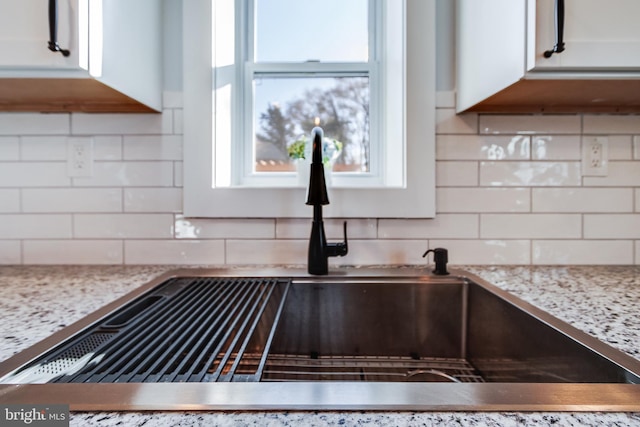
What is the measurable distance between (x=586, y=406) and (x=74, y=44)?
1.06 metres

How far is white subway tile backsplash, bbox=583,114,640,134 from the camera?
1.08 metres

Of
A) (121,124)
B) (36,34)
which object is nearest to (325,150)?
(121,124)

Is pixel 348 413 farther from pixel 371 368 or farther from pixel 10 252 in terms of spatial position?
pixel 10 252

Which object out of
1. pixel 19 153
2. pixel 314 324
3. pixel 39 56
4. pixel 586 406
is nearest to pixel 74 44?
pixel 39 56

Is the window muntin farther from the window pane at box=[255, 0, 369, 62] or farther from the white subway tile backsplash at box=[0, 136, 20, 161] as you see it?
the white subway tile backsplash at box=[0, 136, 20, 161]

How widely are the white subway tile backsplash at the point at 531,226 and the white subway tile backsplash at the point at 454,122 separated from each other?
0.28 metres

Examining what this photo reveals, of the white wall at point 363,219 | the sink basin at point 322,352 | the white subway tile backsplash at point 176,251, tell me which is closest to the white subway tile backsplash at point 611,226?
the white wall at point 363,219

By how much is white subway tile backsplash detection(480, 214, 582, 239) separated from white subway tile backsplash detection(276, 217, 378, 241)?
14.1 inches

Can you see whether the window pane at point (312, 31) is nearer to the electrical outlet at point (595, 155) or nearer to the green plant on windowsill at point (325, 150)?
the green plant on windowsill at point (325, 150)

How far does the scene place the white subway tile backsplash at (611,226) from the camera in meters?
1.10

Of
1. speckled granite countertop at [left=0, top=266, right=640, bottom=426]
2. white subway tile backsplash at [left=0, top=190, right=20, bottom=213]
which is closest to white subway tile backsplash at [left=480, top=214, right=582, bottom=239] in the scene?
speckled granite countertop at [left=0, top=266, right=640, bottom=426]

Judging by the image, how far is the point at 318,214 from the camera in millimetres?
946

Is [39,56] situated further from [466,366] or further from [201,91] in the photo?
[466,366]

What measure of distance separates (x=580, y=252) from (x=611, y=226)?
0.41 ft
